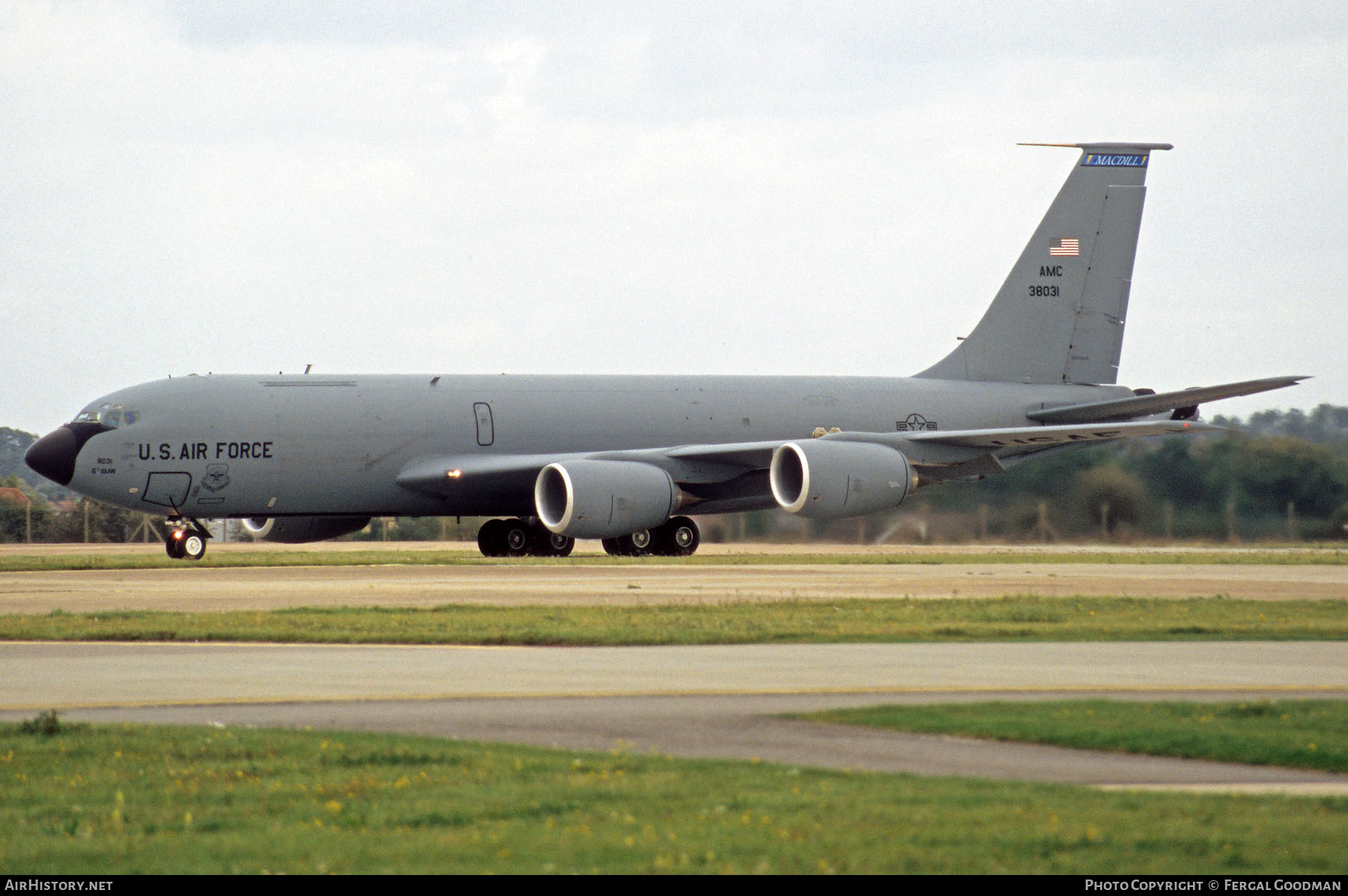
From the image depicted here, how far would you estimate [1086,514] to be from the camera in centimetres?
3712

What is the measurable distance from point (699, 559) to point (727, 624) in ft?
55.5

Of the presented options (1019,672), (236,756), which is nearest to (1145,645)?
(1019,672)

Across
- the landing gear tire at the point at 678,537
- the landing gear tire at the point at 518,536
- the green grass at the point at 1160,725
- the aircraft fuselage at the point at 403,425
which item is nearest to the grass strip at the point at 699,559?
the landing gear tire at the point at 678,537

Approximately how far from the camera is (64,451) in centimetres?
3341

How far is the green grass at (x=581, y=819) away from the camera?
6828 mm

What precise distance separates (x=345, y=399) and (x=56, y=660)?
20397 mm

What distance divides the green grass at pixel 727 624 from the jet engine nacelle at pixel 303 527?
17.4 meters

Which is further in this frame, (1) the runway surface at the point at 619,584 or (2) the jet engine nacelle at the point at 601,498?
(2) the jet engine nacelle at the point at 601,498

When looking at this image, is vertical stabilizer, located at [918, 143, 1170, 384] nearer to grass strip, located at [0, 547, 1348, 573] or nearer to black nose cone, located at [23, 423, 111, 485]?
grass strip, located at [0, 547, 1348, 573]

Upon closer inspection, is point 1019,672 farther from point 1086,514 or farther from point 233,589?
point 1086,514

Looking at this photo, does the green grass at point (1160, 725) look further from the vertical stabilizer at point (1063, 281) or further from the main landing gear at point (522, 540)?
the vertical stabilizer at point (1063, 281)

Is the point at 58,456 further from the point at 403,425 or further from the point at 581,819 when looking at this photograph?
the point at 581,819

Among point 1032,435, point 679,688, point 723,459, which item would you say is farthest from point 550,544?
point 679,688

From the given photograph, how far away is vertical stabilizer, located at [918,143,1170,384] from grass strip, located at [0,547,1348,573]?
206 inches
